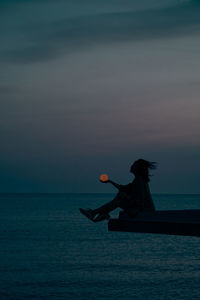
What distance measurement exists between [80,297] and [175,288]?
6396mm

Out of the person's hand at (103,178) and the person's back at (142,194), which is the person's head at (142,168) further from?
the person's hand at (103,178)

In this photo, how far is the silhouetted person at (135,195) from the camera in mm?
7748

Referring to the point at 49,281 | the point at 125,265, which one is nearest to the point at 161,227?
the point at 49,281

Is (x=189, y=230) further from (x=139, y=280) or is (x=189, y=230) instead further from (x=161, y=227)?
(x=139, y=280)

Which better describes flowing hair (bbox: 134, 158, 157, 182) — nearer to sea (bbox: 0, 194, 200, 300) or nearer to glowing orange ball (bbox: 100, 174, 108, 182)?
glowing orange ball (bbox: 100, 174, 108, 182)

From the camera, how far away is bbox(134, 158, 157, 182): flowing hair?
852 cm

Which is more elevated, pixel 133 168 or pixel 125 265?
pixel 133 168

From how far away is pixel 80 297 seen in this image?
24.7 metres

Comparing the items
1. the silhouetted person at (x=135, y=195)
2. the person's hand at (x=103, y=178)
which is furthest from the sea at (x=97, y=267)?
the person's hand at (x=103, y=178)

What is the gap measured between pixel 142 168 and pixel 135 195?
636 mm

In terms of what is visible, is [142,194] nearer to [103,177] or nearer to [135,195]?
[135,195]

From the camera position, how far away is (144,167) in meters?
8.55

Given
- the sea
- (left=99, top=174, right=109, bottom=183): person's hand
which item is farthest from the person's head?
the sea

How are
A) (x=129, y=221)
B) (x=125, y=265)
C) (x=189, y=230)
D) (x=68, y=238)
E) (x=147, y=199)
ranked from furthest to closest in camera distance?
(x=68, y=238) < (x=125, y=265) < (x=147, y=199) < (x=129, y=221) < (x=189, y=230)
